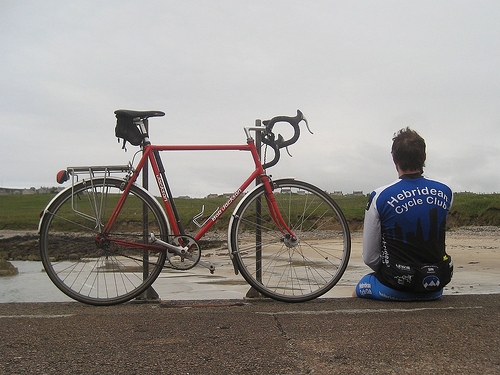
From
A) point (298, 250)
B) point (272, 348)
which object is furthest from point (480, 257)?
point (272, 348)

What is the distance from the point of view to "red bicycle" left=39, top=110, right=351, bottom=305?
446 centimetres

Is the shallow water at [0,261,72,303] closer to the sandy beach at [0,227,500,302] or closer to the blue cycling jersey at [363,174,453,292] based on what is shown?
the sandy beach at [0,227,500,302]

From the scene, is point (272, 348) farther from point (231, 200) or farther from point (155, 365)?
point (231, 200)

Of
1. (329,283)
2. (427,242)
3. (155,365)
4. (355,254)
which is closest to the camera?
(155,365)

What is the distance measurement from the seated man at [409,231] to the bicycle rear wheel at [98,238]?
1662 millimetres

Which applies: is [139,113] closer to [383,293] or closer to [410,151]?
[410,151]

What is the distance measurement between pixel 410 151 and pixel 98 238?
250cm

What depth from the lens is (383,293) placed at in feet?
14.2

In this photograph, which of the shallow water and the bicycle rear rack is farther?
the shallow water

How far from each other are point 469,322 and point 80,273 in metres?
2.94

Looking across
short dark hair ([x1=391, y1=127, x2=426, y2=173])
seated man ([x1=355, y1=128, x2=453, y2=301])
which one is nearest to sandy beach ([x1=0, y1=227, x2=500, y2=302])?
seated man ([x1=355, y1=128, x2=453, y2=301])

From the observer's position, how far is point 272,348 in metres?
2.80

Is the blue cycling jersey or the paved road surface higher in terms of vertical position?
the blue cycling jersey

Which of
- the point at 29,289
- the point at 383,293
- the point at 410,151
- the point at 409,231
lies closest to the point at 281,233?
the point at 383,293
